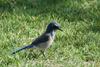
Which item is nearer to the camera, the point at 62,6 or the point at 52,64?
the point at 52,64

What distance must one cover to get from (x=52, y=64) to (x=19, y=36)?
1.44m

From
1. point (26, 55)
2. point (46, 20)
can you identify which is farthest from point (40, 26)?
point (26, 55)

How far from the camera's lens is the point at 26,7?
11.3 meters

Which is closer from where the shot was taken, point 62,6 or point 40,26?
point 40,26

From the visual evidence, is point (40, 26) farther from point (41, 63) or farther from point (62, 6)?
point (41, 63)

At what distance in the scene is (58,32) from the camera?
32.2ft

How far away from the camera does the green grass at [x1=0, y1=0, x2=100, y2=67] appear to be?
830 centimetres

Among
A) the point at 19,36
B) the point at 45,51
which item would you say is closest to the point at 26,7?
the point at 19,36

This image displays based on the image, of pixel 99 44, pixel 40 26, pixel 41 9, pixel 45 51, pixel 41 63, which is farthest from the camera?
pixel 41 9

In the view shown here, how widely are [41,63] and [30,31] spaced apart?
1.87 meters

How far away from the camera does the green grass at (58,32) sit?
8.30 meters

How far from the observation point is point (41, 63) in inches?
314

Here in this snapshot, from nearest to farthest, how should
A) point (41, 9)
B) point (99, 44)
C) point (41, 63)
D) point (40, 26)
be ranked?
point (41, 63) → point (99, 44) → point (40, 26) → point (41, 9)

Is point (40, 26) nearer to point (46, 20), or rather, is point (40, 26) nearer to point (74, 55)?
point (46, 20)
